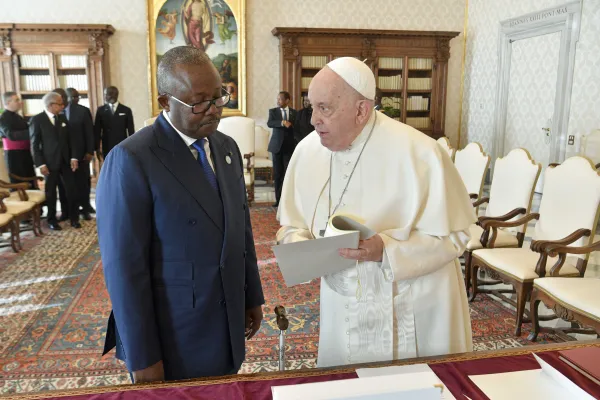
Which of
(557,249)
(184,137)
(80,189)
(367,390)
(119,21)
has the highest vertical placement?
(119,21)

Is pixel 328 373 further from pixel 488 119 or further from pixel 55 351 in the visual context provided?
pixel 488 119

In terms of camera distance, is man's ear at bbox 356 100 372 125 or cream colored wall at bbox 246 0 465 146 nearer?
man's ear at bbox 356 100 372 125

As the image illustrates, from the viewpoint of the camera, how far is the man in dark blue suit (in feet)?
4.74

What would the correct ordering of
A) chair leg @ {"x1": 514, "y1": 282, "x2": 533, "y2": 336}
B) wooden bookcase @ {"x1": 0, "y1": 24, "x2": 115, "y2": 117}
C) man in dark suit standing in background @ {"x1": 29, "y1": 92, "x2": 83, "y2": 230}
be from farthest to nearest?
wooden bookcase @ {"x1": 0, "y1": 24, "x2": 115, "y2": 117}
man in dark suit standing in background @ {"x1": 29, "y1": 92, "x2": 83, "y2": 230}
chair leg @ {"x1": 514, "y1": 282, "x2": 533, "y2": 336}

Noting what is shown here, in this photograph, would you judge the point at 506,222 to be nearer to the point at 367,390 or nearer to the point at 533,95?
the point at 367,390

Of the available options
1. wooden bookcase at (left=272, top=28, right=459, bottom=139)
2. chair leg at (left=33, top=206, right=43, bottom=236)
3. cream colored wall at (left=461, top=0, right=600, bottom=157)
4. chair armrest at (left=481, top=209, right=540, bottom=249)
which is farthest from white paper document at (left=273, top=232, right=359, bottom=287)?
wooden bookcase at (left=272, top=28, right=459, bottom=139)

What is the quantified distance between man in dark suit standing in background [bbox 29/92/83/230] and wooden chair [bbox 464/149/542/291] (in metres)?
5.29

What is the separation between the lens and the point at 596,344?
158 cm

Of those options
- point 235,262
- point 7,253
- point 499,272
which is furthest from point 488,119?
point 235,262

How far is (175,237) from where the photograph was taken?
151 centimetres

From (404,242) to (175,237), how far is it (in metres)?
0.79

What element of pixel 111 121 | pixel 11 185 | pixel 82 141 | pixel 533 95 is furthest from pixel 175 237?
pixel 533 95

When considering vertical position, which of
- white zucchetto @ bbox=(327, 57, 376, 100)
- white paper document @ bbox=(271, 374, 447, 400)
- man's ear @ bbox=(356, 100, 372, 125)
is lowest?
white paper document @ bbox=(271, 374, 447, 400)

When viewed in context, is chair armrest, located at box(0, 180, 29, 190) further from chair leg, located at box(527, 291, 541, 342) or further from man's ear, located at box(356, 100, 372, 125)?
chair leg, located at box(527, 291, 541, 342)
